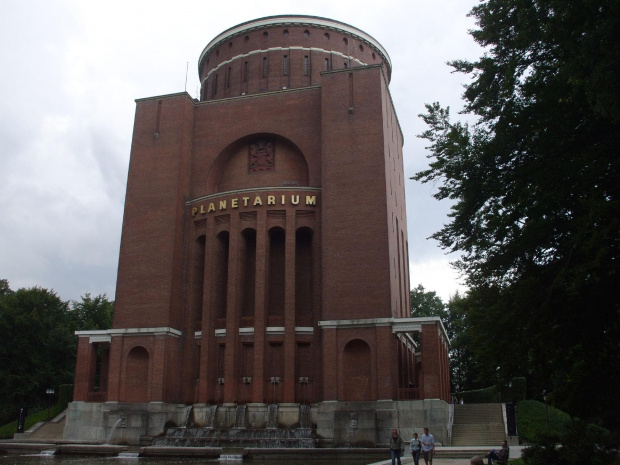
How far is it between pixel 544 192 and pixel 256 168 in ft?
73.9

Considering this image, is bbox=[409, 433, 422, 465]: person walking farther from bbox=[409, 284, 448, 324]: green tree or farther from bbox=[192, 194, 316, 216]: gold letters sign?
bbox=[409, 284, 448, 324]: green tree

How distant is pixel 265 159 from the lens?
3450cm

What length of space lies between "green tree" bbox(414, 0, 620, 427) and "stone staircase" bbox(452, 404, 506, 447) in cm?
979

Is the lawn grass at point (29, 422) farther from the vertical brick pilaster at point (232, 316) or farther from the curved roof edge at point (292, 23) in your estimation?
the curved roof edge at point (292, 23)

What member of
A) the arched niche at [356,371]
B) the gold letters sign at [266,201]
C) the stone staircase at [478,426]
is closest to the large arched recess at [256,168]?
the gold letters sign at [266,201]

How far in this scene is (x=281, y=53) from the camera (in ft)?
130

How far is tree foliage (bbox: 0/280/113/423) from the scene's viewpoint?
41.8m

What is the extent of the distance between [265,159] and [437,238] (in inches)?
726

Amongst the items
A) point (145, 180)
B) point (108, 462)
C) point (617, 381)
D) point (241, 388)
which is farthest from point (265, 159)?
point (617, 381)

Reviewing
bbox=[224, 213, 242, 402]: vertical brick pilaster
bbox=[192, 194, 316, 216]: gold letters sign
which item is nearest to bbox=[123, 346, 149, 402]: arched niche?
bbox=[224, 213, 242, 402]: vertical brick pilaster

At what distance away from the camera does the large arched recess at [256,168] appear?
3375 cm

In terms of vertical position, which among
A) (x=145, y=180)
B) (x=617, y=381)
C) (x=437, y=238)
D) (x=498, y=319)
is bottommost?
(x=617, y=381)

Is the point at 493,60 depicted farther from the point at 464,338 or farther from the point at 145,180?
the point at 464,338

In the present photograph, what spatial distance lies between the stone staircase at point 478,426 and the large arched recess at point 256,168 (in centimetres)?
1413
